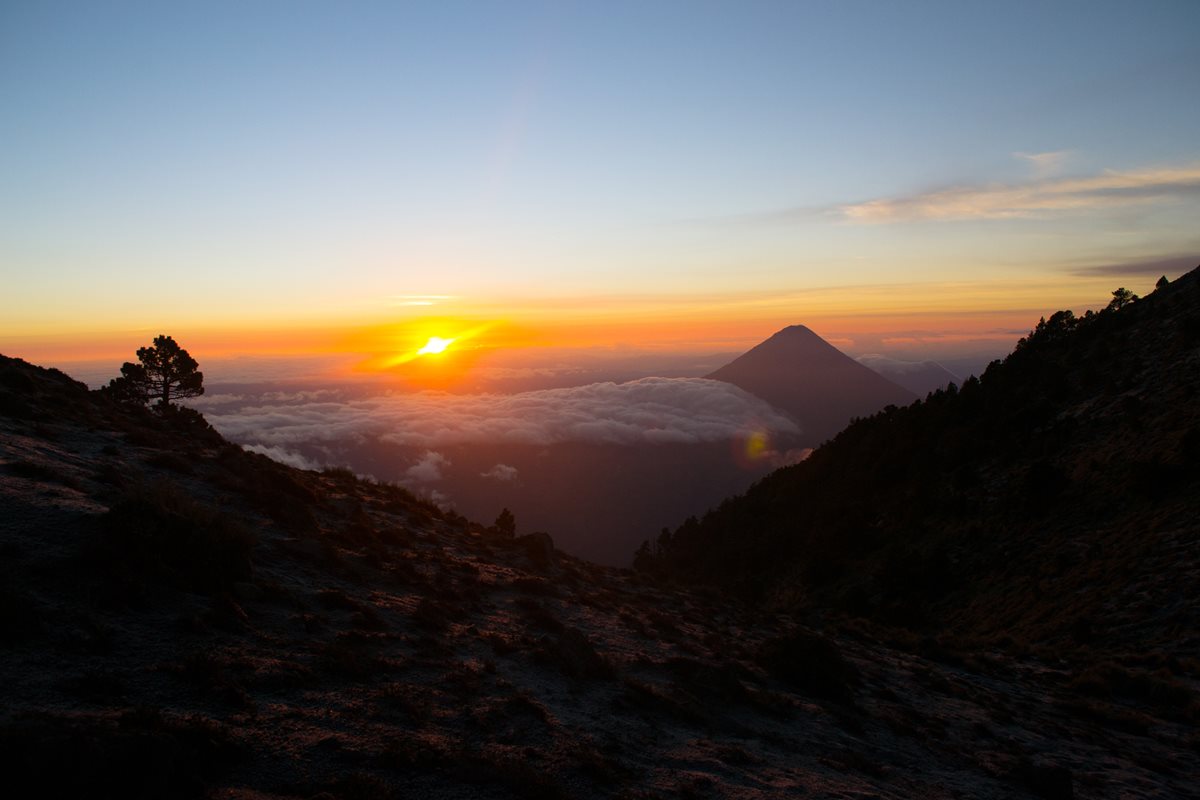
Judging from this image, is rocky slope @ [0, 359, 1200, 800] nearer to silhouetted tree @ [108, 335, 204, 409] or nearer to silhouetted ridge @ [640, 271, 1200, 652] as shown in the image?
silhouetted ridge @ [640, 271, 1200, 652]

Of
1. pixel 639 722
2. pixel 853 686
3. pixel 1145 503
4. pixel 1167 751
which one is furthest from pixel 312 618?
pixel 1145 503

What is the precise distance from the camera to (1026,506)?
36.7m

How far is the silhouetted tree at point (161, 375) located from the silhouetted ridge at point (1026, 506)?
43690 millimetres

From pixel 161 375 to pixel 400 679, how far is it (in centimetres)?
4097

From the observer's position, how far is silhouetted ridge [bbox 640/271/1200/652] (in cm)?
2750

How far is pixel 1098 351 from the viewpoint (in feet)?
160

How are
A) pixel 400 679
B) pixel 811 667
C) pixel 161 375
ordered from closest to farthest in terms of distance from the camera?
pixel 400 679, pixel 811 667, pixel 161 375

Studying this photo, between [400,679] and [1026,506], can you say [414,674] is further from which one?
[1026,506]

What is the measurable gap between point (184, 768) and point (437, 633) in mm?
7821

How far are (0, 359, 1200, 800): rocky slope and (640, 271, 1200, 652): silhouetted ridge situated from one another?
5.67 metres

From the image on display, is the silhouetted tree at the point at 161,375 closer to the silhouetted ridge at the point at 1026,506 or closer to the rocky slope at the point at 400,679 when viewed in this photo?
the rocky slope at the point at 400,679

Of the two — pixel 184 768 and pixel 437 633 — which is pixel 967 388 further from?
pixel 184 768

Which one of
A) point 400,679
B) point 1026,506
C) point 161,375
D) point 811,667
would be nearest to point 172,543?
A: point 400,679

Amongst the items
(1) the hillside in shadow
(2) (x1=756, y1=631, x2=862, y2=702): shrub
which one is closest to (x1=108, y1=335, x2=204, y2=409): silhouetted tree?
(1) the hillside in shadow
